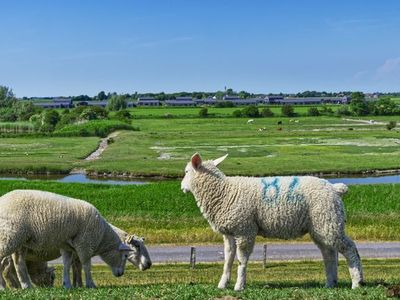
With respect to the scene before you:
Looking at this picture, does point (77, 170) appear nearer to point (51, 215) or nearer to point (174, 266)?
point (174, 266)

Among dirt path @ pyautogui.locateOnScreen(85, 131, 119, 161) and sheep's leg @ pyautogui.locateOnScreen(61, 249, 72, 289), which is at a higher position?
sheep's leg @ pyautogui.locateOnScreen(61, 249, 72, 289)

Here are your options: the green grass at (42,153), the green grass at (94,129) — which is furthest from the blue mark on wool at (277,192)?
the green grass at (94,129)

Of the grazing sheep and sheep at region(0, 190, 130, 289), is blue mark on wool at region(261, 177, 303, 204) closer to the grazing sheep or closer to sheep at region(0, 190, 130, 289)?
sheep at region(0, 190, 130, 289)

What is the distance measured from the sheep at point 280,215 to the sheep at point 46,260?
7.73 ft

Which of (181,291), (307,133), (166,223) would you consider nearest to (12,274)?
(181,291)

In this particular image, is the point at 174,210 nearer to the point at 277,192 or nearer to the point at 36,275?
the point at 36,275

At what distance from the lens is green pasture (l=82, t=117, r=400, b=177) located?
7019 cm

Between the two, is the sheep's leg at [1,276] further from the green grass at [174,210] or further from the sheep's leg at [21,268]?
the green grass at [174,210]

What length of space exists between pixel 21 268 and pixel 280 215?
21.3ft

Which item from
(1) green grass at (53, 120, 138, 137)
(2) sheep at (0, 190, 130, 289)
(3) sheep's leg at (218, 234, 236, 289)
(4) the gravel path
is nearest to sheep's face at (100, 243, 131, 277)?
(2) sheep at (0, 190, 130, 289)

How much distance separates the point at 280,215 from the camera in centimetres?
1495

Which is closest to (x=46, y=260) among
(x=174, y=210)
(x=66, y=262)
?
(x=66, y=262)

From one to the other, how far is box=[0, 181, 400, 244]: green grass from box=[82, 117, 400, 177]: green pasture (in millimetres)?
20774

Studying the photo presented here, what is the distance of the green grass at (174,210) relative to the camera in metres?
32.8
